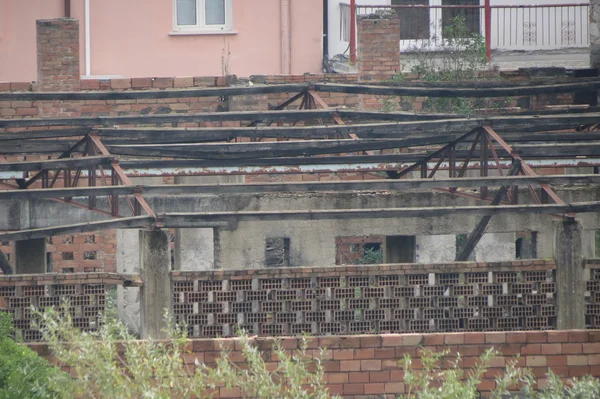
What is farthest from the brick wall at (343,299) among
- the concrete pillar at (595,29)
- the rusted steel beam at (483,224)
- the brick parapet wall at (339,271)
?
the concrete pillar at (595,29)

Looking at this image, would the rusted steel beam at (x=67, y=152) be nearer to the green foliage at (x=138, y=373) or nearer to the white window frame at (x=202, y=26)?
the green foliage at (x=138, y=373)

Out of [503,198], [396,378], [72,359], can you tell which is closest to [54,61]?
[503,198]

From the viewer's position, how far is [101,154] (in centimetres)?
1397

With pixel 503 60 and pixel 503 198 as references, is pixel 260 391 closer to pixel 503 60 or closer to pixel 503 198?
pixel 503 198

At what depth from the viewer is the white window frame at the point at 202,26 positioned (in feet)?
80.0

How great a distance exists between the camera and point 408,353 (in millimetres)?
10383

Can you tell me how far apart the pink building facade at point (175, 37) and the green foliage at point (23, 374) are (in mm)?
14798

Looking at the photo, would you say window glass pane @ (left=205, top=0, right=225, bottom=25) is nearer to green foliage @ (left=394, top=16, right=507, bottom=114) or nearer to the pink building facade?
the pink building facade

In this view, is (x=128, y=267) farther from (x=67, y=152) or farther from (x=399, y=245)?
(x=67, y=152)

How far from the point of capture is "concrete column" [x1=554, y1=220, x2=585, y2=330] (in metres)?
11.9

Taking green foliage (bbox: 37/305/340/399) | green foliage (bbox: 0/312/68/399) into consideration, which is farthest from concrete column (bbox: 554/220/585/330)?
green foliage (bbox: 0/312/68/399)

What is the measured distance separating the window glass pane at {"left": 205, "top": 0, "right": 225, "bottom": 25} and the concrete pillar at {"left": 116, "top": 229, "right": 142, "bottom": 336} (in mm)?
7278

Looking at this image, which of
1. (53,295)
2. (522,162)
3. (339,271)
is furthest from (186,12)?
(53,295)

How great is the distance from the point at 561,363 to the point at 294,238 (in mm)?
7084
